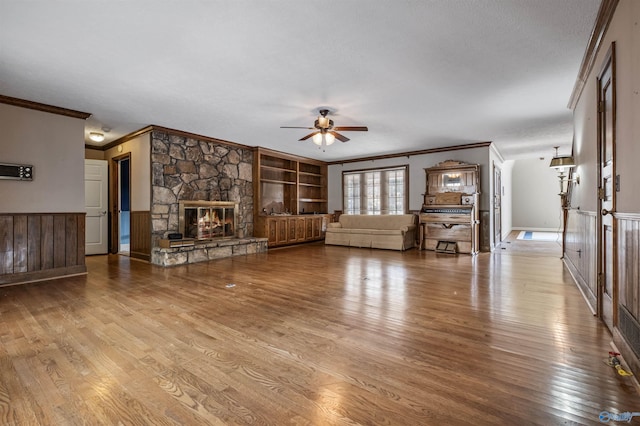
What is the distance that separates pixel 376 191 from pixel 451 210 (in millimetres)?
2533

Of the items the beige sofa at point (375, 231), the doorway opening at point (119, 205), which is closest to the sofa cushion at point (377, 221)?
the beige sofa at point (375, 231)

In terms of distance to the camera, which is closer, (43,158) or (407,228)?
(43,158)

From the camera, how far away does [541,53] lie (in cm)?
308

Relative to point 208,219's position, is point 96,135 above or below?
above

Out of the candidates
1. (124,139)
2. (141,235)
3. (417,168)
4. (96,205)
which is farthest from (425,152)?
(96,205)

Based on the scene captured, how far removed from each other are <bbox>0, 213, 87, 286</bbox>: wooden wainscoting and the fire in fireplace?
169 cm

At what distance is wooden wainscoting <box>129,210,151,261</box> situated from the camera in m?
5.86

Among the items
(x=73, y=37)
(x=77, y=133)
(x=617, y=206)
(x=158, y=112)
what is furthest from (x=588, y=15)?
(x=77, y=133)

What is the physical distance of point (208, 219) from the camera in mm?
6594

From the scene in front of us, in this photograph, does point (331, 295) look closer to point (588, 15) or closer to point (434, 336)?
point (434, 336)

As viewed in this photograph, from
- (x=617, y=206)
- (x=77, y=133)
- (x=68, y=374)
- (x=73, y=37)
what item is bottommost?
(x=68, y=374)

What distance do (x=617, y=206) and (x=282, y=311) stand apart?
2851 millimetres

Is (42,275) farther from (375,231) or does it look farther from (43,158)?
(375,231)

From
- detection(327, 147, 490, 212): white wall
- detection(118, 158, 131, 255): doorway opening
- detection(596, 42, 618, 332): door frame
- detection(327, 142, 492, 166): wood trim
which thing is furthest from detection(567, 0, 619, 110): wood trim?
detection(118, 158, 131, 255): doorway opening
